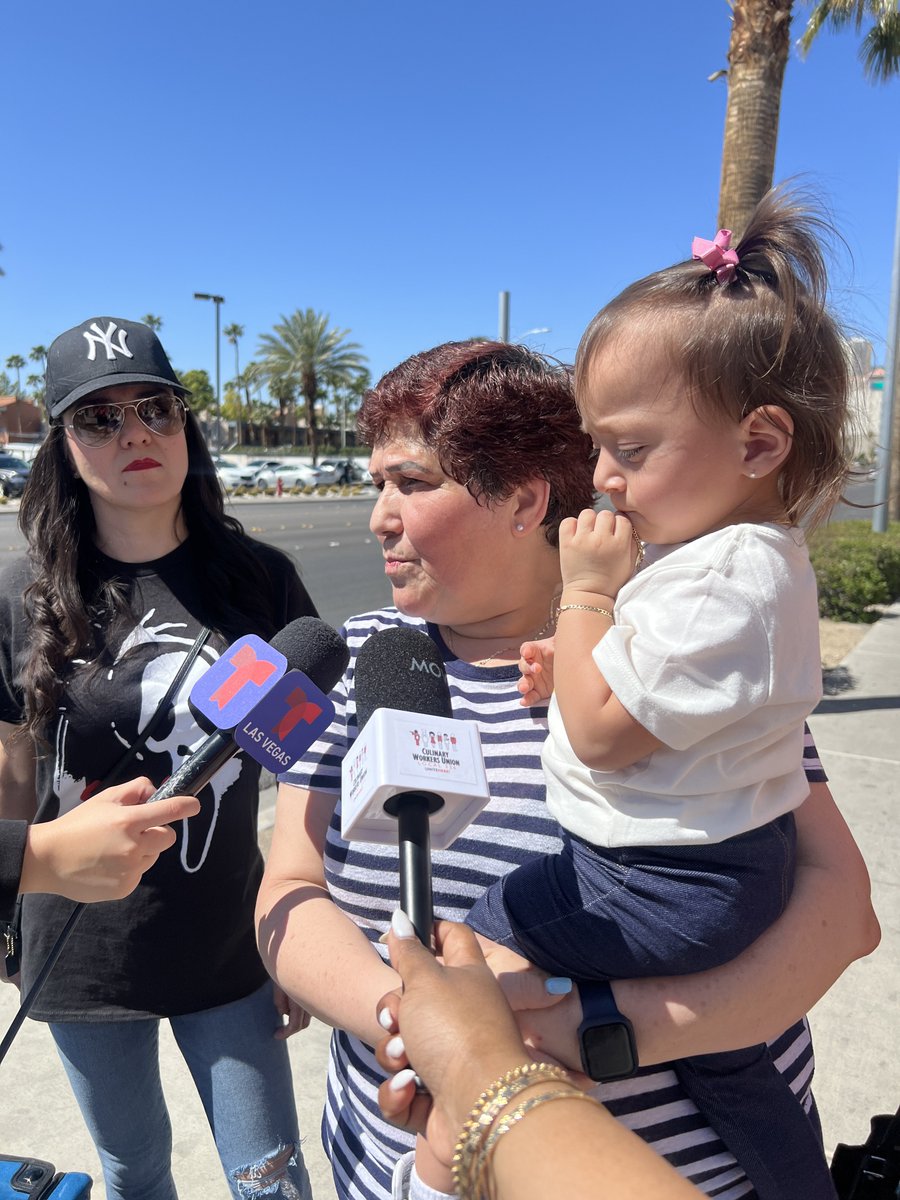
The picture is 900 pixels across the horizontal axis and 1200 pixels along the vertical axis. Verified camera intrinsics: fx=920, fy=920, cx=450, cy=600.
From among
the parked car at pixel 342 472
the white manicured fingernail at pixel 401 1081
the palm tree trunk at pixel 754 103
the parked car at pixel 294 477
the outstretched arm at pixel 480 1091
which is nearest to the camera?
the outstretched arm at pixel 480 1091

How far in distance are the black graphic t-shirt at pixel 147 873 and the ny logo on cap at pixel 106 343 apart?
61cm

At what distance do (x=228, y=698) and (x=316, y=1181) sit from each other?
1913 mm

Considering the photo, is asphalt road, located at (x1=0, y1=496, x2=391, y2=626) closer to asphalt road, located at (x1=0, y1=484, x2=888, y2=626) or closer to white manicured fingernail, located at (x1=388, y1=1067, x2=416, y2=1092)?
asphalt road, located at (x1=0, y1=484, x2=888, y2=626)

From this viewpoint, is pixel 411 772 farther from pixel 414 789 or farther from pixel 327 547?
pixel 327 547

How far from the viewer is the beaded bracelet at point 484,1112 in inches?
36.6

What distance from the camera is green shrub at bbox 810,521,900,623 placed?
11172 millimetres

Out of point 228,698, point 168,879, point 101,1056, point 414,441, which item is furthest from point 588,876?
point 101,1056

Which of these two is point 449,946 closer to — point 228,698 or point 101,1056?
point 228,698

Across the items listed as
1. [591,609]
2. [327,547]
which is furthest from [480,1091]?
[327,547]

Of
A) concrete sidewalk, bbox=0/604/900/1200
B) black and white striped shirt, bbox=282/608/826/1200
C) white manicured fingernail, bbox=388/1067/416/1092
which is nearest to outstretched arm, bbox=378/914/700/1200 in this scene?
white manicured fingernail, bbox=388/1067/416/1092

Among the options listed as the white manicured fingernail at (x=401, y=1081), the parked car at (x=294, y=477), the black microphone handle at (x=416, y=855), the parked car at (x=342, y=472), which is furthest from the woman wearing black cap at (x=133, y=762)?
the parked car at (x=342, y=472)

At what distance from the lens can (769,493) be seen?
141 cm

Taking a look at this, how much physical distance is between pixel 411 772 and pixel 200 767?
0.46 metres

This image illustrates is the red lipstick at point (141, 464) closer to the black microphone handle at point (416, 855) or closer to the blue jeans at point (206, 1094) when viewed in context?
the blue jeans at point (206, 1094)
